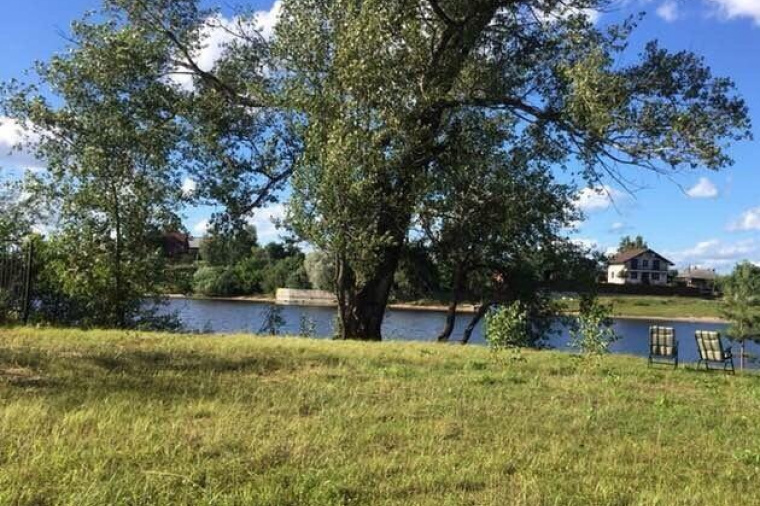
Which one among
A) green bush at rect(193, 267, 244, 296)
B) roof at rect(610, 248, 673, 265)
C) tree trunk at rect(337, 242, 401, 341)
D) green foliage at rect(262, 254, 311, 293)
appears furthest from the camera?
roof at rect(610, 248, 673, 265)

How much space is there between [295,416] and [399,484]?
193cm

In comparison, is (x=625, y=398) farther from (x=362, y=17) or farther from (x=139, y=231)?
(x=139, y=231)

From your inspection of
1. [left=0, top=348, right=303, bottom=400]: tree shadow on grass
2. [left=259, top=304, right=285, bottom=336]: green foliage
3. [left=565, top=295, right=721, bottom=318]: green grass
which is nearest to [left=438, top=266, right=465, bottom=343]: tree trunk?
[left=259, top=304, right=285, bottom=336]: green foliage

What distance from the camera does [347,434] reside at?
5.62 m

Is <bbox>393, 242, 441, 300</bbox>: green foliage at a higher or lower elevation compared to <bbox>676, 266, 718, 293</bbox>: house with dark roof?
lower

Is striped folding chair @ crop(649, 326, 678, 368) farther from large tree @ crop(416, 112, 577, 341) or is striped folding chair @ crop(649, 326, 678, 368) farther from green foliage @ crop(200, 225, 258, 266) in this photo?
green foliage @ crop(200, 225, 258, 266)

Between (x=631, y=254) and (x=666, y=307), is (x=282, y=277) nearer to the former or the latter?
(x=666, y=307)

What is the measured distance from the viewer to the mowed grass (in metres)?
4.29

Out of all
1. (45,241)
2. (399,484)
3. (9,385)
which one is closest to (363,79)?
(45,241)

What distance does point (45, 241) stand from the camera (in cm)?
1778

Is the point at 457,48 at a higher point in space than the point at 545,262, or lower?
higher

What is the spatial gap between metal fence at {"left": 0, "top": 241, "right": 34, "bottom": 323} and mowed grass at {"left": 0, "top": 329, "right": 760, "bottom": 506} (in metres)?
6.55

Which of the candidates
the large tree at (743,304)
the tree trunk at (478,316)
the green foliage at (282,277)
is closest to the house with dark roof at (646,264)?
the large tree at (743,304)

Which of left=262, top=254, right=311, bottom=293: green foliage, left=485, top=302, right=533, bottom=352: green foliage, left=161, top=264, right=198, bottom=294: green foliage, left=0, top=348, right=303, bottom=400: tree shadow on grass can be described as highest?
left=262, top=254, right=311, bottom=293: green foliage
